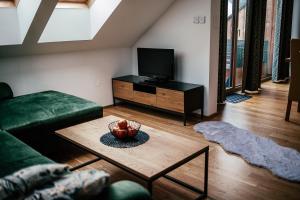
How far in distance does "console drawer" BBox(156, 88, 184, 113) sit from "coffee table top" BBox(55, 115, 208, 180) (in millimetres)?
Result: 1393

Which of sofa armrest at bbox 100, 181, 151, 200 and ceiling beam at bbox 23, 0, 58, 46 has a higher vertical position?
ceiling beam at bbox 23, 0, 58, 46

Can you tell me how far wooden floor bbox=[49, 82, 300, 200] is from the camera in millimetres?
2480

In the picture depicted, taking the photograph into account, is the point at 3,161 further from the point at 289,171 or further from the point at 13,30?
the point at 289,171

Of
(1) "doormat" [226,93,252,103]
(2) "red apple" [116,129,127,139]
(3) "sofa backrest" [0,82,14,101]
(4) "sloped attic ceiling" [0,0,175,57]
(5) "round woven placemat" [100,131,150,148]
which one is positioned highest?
(4) "sloped attic ceiling" [0,0,175,57]

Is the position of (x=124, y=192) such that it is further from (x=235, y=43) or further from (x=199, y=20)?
(x=235, y=43)

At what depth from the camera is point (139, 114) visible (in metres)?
4.55

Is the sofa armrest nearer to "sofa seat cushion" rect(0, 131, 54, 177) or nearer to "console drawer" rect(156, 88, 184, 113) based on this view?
"sofa seat cushion" rect(0, 131, 54, 177)

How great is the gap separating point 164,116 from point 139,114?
0.40 meters

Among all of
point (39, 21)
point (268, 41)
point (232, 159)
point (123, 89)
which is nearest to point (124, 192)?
point (232, 159)

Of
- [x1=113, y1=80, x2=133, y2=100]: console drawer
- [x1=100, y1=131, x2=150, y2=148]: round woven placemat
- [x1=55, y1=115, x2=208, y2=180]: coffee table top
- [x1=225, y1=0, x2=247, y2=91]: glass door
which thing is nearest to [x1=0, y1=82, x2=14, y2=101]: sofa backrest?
[x1=55, y1=115, x2=208, y2=180]: coffee table top

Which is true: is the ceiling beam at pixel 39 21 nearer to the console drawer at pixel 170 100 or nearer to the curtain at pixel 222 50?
the console drawer at pixel 170 100

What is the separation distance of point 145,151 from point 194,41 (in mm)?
2399

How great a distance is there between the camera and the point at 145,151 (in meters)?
2.21

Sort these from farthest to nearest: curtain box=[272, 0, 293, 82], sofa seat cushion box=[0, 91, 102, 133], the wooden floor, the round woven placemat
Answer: curtain box=[272, 0, 293, 82] → sofa seat cushion box=[0, 91, 102, 133] → the wooden floor → the round woven placemat
